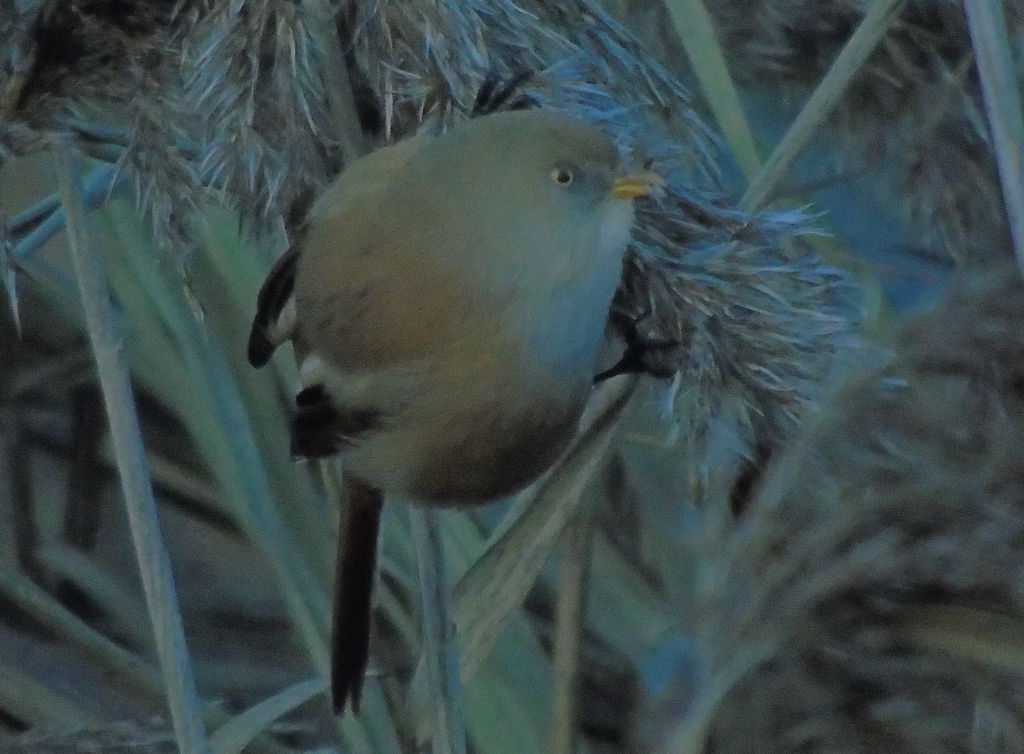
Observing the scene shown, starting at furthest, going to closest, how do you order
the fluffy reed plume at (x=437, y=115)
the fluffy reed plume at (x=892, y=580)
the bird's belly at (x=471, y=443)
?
the bird's belly at (x=471, y=443) < the fluffy reed plume at (x=437, y=115) < the fluffy reed plume at (x=892, y=580)

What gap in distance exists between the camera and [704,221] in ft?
3.41

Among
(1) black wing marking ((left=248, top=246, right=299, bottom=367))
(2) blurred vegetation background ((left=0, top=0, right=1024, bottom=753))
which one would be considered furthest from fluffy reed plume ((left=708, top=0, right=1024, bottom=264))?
(1) black wing marking ((left=248, top=246, right=299, bottom=367))

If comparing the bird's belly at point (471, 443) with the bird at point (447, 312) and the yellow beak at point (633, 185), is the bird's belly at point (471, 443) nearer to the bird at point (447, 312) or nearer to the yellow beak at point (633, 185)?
the bird at point (447, 312)

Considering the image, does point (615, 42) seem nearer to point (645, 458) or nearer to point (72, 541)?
point (645, 458)

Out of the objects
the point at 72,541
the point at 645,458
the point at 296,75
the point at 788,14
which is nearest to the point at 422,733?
the point at 645,458

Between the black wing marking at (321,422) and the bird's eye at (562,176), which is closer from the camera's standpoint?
the bird's eye at (562,176)

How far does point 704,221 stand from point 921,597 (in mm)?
423

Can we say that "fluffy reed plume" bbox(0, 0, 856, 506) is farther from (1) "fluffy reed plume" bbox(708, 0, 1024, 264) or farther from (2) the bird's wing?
(1) "fluffy reed plume" bbox(708, 0, 1024, 264)

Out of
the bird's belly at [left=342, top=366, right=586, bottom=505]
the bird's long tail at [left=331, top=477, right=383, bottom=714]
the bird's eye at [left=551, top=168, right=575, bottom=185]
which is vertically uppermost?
the bird's eye at [left=551, top=168, right=575, bottom=185]

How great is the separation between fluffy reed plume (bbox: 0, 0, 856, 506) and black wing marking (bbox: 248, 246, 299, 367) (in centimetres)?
12

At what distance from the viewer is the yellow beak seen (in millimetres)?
990

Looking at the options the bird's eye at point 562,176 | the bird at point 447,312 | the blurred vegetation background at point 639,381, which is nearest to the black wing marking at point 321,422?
the bird at point 447,312

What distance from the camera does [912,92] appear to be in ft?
4.18

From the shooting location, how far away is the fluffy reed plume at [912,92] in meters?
1.19
